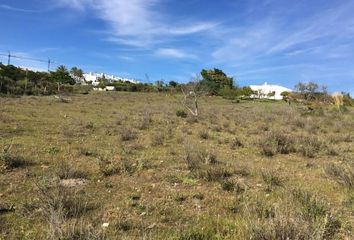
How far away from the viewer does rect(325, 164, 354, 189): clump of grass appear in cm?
713

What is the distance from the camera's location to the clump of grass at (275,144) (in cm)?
1076

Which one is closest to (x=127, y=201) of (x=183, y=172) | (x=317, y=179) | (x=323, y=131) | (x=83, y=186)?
(x=83, y=186)

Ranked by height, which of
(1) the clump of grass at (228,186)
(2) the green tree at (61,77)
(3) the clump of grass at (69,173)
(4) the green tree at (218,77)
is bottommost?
(3) the clump of grass at (69,173)

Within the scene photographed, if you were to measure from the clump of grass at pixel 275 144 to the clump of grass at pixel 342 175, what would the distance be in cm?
251

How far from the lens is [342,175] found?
292 inches

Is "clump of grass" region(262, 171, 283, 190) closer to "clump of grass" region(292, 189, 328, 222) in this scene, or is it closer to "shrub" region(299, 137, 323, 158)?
"clump of grass" region(292, 189, 328, 222)

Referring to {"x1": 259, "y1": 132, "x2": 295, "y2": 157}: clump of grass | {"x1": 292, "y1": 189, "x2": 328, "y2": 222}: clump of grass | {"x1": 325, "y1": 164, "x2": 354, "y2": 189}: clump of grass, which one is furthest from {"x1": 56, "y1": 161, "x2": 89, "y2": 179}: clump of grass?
{"x1": 259, "y1": 132, "x2": 295, "y2": 157}: clump of grass

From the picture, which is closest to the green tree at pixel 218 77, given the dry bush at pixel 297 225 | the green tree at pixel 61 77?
the green tree at pixel 61 77

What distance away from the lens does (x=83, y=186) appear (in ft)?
22.3

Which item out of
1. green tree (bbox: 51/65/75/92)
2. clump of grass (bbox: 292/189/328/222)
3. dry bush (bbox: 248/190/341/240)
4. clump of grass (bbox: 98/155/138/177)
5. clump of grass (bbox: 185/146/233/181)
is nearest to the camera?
dry bush (bbox: 248/190/341/240)

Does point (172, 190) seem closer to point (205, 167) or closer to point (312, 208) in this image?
point (205, 167)

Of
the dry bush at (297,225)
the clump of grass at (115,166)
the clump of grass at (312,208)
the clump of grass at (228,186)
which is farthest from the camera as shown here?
the clump of grass at (115,166)

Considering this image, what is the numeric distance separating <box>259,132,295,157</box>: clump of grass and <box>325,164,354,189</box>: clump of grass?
251 cm

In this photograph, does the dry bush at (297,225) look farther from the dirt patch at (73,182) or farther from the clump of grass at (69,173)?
the clump of grass at (69,173)
